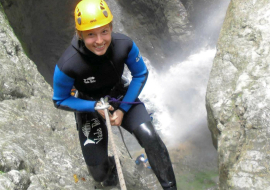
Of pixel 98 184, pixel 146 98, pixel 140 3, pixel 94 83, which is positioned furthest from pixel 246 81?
pixel 140 3

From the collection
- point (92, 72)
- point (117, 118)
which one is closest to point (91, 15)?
point (92, 72)

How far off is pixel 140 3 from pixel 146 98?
376 centimetres

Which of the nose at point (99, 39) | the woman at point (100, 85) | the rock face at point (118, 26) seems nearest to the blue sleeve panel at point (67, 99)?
the woman at point (100, 85)

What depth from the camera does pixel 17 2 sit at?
6.36m

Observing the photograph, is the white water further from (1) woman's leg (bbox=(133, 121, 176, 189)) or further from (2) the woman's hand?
(2) the woman's hand

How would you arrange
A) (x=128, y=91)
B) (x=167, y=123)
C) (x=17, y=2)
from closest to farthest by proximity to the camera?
(x=128, y=91), (x=17, y=2), (x=167, y=123)

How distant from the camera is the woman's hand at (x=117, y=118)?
2453 mm

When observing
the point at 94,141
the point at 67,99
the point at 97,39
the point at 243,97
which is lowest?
the point at 94,141

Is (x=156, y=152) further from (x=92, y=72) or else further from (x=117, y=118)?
(x=92, y=72)

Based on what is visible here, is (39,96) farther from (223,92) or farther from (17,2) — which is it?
(17,2)

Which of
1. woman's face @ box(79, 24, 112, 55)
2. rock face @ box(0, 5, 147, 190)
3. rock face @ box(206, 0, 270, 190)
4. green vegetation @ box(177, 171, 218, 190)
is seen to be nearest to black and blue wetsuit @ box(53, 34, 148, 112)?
woman's face @ box(79, 24, 112, 55)

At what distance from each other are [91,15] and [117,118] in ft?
3.23

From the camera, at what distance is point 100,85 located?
8.24ft

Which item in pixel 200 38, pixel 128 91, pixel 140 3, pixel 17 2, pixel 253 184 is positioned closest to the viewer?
pixel 253 184
